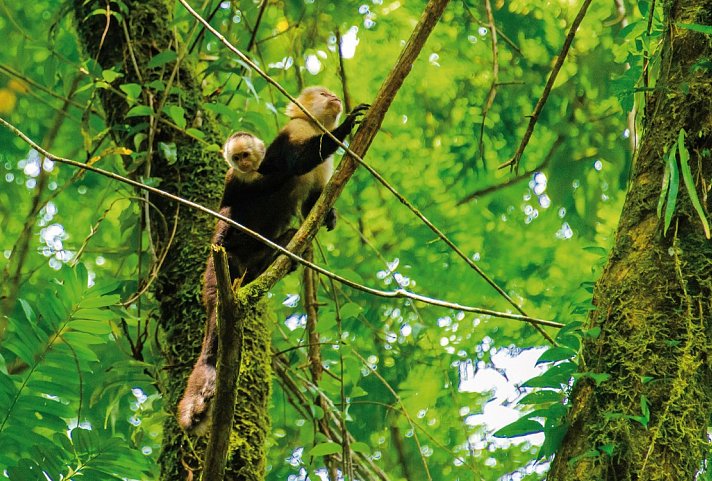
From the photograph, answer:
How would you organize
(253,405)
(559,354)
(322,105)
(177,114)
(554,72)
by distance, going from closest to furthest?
(559,354) < (554,72) < (253,405) < (177,114) < (322,105)

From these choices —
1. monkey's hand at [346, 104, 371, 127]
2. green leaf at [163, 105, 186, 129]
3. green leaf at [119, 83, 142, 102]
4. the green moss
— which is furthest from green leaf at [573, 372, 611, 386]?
green leaf at [119, 83, 142, 102]

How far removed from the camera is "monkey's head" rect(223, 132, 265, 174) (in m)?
4.61

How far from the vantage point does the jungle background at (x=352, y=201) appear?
435cm

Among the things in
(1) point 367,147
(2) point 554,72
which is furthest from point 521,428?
(2) point 554,72

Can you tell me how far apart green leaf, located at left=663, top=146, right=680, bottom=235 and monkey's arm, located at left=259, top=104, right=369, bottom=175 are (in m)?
2.27

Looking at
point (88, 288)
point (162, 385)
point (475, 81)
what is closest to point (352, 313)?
point (162, 385)

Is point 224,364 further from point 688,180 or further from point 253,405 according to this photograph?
point 688,180

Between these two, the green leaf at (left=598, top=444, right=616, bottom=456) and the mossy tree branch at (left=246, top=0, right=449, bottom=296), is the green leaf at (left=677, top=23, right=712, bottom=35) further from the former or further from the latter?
the green leaf at (left=598, top=444, right=616, bottom=456)

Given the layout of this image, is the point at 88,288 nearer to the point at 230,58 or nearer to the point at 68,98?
the point at 230,58

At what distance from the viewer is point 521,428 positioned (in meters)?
2.49

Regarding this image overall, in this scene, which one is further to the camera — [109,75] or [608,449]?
[109,75]

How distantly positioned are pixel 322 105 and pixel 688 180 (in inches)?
127

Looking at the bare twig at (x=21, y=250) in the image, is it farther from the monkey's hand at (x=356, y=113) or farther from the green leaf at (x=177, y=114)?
the monkey's hand at (x=356, y=113)

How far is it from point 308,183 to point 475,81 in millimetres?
1689
